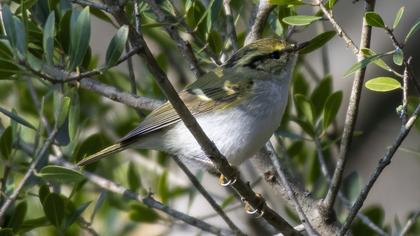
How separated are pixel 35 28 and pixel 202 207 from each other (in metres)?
3.00

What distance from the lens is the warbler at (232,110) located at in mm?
3682

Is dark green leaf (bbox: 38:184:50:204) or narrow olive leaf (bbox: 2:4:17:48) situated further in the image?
dark green leaf (bbox: 38:184:50:204)

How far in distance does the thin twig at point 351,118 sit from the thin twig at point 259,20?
66 centimetres

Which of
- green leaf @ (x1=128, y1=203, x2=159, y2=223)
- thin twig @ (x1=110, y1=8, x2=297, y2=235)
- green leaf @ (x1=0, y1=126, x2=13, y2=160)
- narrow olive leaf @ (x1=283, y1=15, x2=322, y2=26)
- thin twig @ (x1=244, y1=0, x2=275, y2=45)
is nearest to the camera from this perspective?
thin twig @ (x1=110, y1=8, x2=297, y2=235)

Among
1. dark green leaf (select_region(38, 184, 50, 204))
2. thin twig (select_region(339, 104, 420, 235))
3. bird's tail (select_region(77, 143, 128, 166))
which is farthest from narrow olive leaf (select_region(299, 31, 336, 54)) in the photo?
dark green leaf (select_region(38, 184, 50, 204))

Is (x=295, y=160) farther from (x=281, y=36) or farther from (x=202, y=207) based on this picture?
(x=202, y=207)

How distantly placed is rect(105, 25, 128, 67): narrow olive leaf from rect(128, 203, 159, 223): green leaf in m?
1.46

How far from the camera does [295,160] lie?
471cm

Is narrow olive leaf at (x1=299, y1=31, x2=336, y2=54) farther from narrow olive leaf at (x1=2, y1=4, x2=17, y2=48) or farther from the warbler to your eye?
narrow olive leaf at (x1=2, y1=4, x2=17, y2=48)

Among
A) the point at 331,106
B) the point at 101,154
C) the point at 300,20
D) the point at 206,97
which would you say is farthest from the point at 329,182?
the point at 101,154

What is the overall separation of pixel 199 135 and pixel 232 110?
3.55ft

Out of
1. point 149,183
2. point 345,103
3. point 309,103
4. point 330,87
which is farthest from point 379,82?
point 345,103

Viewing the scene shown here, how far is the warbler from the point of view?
3.68 metres

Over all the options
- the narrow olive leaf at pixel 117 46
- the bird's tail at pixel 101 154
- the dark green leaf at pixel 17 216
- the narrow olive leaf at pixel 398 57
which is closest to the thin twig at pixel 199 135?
the narrow olive leaf at pixel 117 46
